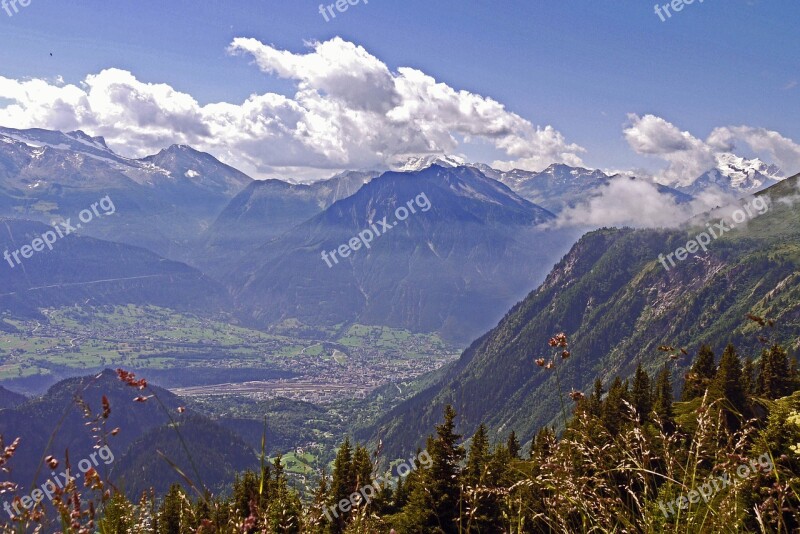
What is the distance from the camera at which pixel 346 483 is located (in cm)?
2803

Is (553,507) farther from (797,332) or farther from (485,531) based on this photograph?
(797,332)

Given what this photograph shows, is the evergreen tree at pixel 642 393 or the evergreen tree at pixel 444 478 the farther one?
the evergreen tree at pixel 642 393

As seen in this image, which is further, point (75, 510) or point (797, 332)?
point (797, 332)

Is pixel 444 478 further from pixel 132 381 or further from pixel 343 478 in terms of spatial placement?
pixel 132 381

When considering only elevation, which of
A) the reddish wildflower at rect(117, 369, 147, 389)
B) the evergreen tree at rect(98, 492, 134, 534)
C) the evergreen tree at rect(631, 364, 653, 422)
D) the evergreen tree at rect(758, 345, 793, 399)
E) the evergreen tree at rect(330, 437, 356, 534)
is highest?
the reddish wildflower at rect(117, 369, 147, 389)

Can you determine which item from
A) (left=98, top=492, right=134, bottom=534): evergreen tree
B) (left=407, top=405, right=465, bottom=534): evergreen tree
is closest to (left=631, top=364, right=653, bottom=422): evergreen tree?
(left=407, top=405, right=465, bottom=534): evergreen tree

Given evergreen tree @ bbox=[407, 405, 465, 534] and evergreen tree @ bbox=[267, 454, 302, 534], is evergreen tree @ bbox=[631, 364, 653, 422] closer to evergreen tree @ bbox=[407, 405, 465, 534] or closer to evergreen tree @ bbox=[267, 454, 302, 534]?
evergreen tree @ bbox=[407, 405, 465, 534]

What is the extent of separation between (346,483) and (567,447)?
2418 centimetres

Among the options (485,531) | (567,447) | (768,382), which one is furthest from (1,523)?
(768,382)

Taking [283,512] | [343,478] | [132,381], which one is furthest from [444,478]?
[132,381]

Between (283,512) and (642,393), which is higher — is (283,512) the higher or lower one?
the higher one

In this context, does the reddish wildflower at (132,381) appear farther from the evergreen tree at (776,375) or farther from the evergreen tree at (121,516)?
the evergreen tree at (776,375)

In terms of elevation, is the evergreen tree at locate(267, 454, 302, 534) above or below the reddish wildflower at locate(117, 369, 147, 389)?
below

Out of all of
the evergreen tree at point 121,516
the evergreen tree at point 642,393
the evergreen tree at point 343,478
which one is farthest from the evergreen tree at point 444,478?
the evergreen tree at point 642,393
